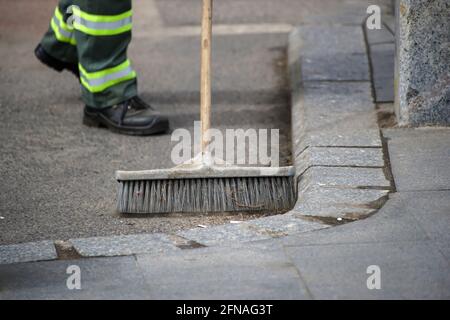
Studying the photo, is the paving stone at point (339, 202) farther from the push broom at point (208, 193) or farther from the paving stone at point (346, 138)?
the paving stone at point (346, 138)

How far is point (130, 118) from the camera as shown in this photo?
5.04 metres

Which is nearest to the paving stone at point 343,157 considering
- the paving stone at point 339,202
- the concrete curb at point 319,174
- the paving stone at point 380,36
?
the concrete curb at point 319,174

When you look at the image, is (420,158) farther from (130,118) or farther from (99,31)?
(99,31)

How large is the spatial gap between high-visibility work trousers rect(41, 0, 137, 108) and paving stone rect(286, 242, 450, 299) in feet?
6.36

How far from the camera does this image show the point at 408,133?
14.6 ft

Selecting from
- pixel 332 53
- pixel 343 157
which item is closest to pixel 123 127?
pixel 343 157

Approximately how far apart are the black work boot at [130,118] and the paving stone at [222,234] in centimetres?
145

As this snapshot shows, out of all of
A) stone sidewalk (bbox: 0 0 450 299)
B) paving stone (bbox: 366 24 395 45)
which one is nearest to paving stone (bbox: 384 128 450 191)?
stone sidewalk (bbox: 0 0 450 299)

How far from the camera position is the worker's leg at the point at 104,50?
15.9 ft

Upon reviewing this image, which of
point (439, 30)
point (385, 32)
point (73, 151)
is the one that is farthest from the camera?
point (385, 32)

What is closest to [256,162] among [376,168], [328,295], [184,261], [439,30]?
[376,168]

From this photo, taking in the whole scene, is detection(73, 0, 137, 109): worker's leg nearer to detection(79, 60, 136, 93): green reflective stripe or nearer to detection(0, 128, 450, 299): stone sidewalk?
detection(79, 60, 136, 93): green reflective stripe

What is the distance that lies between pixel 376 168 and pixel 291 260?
95 cm
